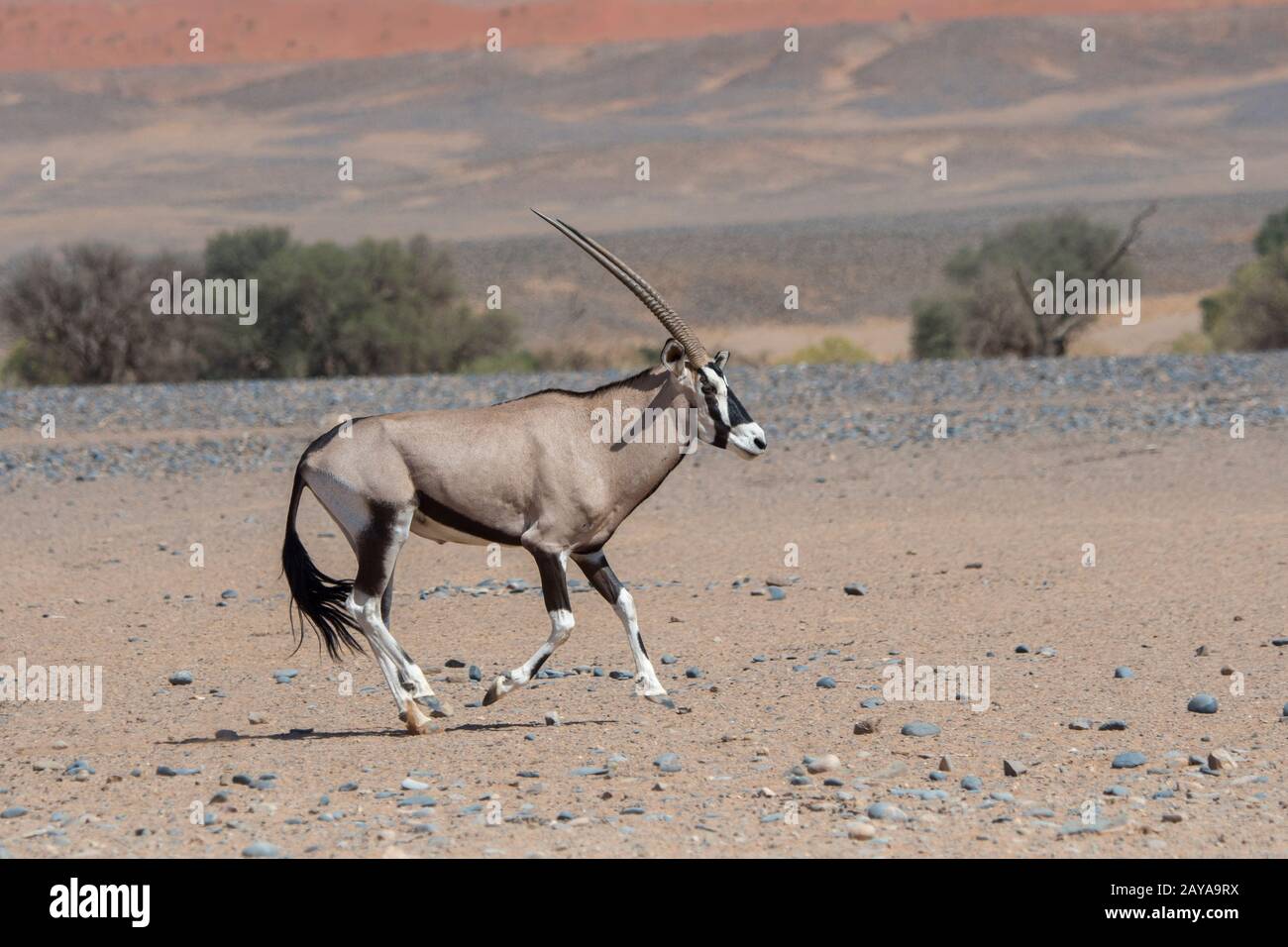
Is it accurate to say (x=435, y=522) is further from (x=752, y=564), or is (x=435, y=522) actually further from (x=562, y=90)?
(x=562, y=90)

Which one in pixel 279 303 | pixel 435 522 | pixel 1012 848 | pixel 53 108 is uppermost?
pixel 53 108

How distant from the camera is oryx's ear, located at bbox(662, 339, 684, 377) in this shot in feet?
28.0

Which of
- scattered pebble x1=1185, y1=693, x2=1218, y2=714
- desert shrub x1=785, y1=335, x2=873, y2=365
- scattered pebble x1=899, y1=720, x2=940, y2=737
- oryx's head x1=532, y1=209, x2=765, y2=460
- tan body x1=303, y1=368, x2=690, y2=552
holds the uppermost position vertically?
desert shrub x1=785, y1=335, x2=873, y2=365

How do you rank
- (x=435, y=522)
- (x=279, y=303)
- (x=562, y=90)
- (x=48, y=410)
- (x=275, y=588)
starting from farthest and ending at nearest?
(x=562, y=90), (x=279, y=303), (x=48, y=410), (x=275, y=588), (x=435, y=522)

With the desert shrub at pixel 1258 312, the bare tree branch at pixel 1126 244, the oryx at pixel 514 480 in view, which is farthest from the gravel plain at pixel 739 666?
the bare tree branch at pixel 1126 244

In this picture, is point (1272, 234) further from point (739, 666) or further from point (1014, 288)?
point (739, 666)

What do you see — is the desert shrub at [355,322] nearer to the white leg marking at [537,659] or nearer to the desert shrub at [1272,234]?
the desert shrub at [1272,234]

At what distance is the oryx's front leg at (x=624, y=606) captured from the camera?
337 inches

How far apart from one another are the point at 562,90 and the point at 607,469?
110 meters

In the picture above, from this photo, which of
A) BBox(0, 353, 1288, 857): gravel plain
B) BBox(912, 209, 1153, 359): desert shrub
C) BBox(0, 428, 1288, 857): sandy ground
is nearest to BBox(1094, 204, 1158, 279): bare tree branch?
BBox(912, 209, 1153, 359): desert shrub

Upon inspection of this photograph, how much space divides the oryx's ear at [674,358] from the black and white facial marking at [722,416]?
0.09 meters

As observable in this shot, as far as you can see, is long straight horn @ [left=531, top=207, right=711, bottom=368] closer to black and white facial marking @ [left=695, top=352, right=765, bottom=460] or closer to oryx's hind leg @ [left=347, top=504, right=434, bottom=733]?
black and white facial marking @ [left=695, top=352, right=765, bottom=460]

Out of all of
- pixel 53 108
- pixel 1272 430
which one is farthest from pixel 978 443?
pixel 53 108
